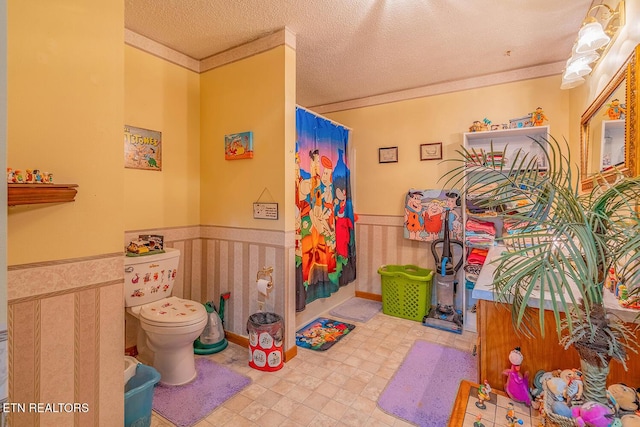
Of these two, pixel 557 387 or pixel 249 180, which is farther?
pixel 249 180

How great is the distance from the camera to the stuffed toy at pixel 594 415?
0.80 m

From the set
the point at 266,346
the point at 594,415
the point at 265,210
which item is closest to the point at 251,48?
the point at 265,210

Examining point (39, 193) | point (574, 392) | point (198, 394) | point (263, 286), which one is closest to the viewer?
point (574, 392)

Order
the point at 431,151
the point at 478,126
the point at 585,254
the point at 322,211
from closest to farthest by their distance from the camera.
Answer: the point at 585,254, the point at 478,126, the point at 322,211, the point at 431,151

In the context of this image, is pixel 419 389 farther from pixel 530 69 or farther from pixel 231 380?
pixel 530 69

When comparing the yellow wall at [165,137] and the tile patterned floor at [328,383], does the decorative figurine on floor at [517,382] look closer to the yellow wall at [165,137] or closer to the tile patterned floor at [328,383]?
the tile patterned floor at [328,383]

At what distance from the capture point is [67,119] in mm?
1288

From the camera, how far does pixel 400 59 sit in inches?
106

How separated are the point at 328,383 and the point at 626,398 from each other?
1.53m

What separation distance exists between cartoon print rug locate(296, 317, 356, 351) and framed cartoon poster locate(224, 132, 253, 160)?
5.39 ft

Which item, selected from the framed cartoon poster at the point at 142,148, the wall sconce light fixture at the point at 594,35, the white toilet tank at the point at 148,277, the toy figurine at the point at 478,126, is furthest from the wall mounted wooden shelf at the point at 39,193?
the toy figurine at the point at 478,126

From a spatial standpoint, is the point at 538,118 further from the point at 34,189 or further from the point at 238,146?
the point at 34,189

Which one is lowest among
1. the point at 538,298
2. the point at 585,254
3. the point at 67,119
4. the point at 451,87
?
the point at 538,298

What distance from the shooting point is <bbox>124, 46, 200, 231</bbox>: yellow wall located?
7.59ft
